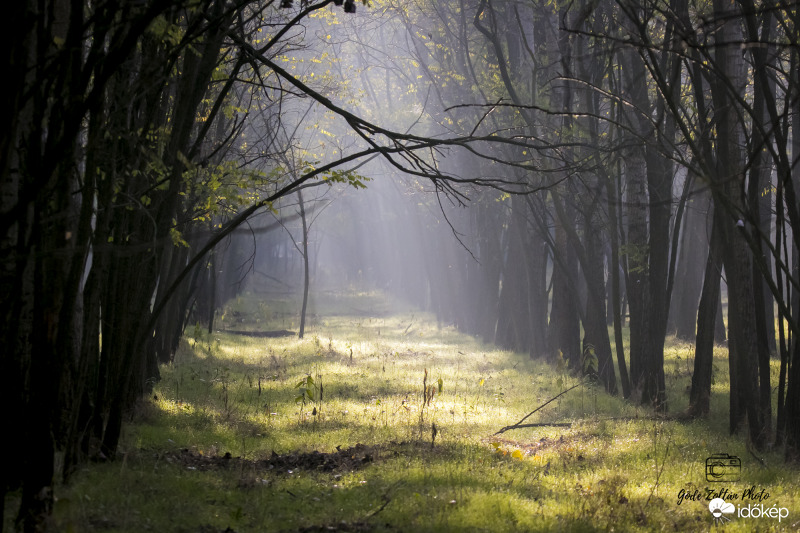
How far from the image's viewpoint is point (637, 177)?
442 inches

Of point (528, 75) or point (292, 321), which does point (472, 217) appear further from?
point (292, 321)

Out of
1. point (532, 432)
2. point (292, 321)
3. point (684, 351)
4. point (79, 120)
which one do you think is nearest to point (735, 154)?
point (532, 432)

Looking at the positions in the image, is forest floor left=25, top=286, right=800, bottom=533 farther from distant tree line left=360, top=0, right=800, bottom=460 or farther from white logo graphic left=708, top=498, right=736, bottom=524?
distant tree line left=360, top=0, right=800, bottom=460

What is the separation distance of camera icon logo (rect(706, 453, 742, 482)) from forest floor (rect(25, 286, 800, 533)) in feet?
A: 0.14

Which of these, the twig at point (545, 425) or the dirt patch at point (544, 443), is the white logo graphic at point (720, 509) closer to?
the dirt patch at point (544, 443)

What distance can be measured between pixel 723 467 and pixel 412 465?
3.14 metres

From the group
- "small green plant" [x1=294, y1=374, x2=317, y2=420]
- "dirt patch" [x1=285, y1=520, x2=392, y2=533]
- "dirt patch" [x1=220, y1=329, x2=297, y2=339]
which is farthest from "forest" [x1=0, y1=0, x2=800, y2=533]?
"dirt patch" [x1=220, y1=329, x2=297, y2=339]

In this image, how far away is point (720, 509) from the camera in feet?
17.5

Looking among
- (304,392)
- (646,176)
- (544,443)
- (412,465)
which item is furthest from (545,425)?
(646,176)

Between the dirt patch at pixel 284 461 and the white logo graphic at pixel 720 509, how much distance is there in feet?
10.4

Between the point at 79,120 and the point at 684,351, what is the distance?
16.2m

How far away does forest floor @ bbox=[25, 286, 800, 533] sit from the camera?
4984 millimetres

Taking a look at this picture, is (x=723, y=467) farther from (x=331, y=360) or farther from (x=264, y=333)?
(x=264, y=333)

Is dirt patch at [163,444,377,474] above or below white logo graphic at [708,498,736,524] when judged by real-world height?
below
